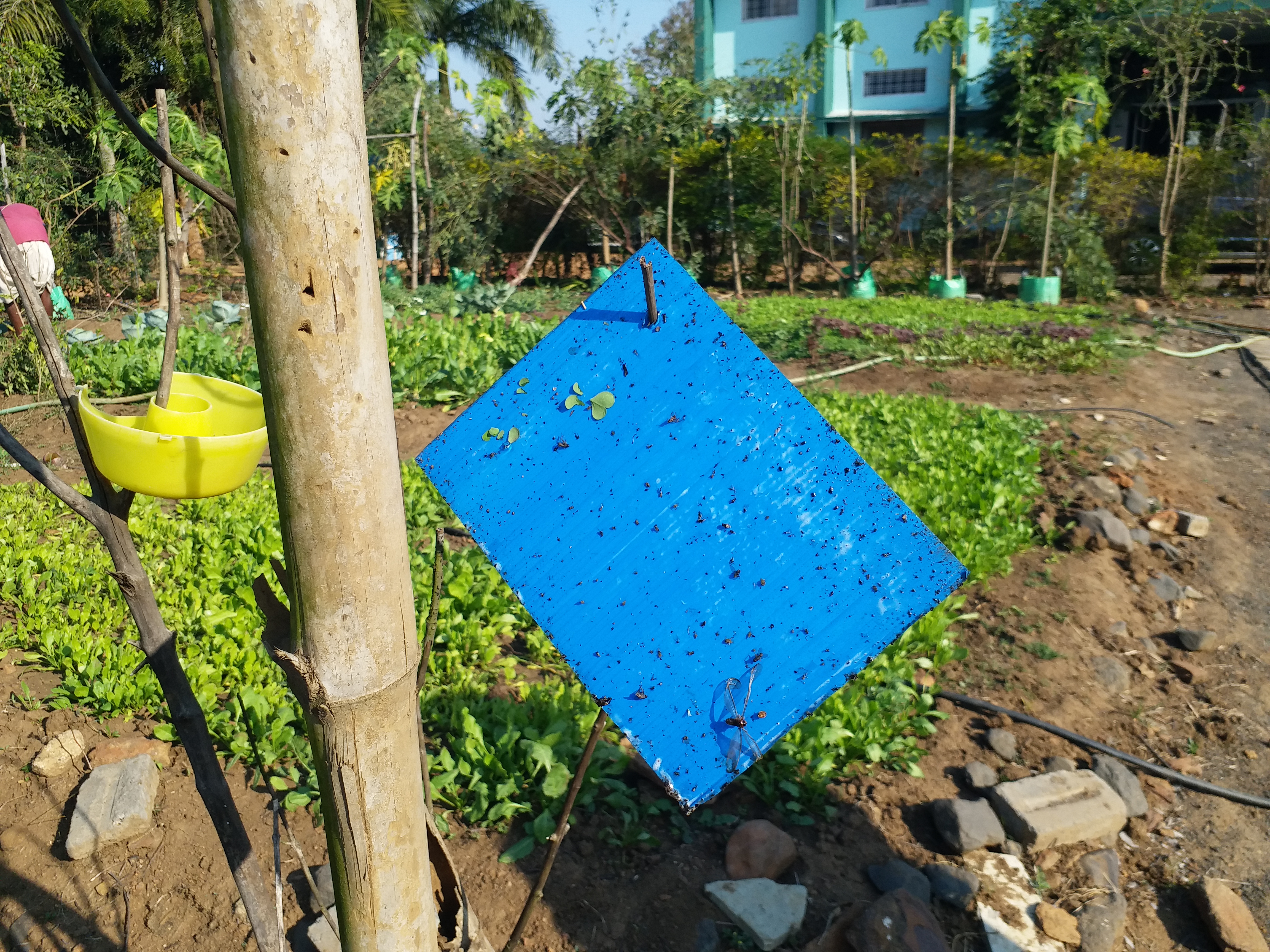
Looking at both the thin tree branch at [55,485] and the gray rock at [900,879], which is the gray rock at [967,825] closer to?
the gray rock at [900,879]

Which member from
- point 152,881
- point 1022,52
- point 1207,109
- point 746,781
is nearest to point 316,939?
point 152,881

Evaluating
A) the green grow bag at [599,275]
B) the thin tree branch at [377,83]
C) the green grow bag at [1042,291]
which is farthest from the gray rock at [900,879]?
the green grow bag at [599,275]

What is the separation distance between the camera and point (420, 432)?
19.2 feet

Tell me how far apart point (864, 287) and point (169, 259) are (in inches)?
521

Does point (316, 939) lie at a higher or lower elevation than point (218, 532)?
lower

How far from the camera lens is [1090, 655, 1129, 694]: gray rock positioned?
3805 millimetres

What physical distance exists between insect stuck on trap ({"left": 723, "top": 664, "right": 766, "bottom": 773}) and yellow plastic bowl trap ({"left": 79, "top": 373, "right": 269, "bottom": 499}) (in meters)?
0.65

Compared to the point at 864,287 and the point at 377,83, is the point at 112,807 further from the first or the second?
the point at 864,287

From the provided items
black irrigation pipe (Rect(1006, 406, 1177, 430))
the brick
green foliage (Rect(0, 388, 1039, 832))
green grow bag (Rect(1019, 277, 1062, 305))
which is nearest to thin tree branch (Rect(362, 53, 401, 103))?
green foliage (Rect(0, 388, 1039, 832))

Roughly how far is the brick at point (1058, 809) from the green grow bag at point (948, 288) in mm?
10825

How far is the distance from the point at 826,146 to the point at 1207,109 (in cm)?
963

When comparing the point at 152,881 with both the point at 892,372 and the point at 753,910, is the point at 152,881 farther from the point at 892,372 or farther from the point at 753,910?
the point at 892,372

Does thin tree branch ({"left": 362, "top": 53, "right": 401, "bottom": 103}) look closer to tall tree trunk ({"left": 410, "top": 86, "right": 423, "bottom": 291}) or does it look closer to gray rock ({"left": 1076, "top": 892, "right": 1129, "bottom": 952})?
gray rock ({"left": 1076, "top": 892, "right": 1129, "bottom": 952})

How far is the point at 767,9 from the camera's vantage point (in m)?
20.9
